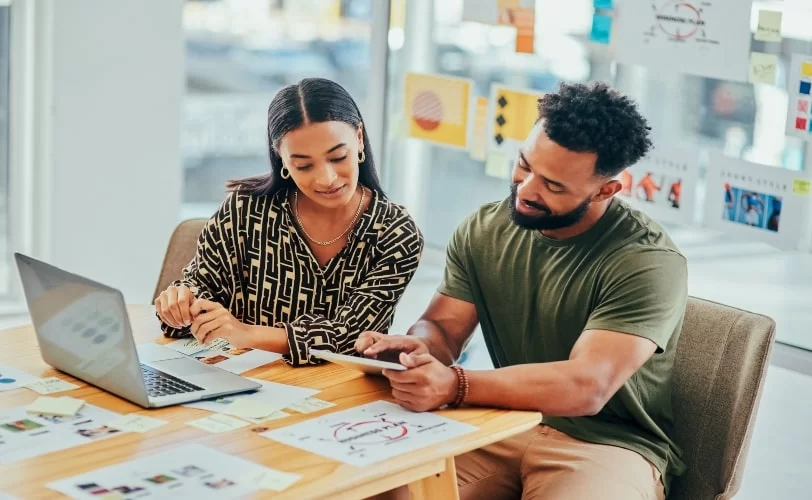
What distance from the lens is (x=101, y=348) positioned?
6.15ft

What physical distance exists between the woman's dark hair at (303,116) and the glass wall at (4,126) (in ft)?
4.77

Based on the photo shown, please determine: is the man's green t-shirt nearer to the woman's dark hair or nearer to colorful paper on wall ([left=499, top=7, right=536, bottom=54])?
the woman's dark hair

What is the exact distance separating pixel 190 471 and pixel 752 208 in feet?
5.66

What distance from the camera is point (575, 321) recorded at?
218 centimetres

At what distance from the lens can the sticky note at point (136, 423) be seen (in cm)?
176

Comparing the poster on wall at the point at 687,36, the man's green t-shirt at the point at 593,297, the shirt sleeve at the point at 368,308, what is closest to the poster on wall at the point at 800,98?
the poster on wall at the point at 687,36

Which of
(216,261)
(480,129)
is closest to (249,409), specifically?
(216,261)

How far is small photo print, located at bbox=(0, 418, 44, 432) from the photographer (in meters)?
1.74

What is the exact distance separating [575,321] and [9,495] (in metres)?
1.10

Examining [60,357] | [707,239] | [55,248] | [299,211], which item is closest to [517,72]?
[707,239]

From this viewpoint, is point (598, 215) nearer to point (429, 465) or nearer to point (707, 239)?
point (429, 465)

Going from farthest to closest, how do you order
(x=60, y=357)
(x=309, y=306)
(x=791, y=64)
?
1. (x=791, y=64)
2. (x=309, y=306)
3. (x=60, y=357)

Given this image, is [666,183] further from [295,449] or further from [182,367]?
[295,449]

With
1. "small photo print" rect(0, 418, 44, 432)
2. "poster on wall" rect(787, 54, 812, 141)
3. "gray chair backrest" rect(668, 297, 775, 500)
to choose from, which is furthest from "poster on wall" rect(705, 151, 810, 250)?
"small photo print" rect(0, 418, 44, 432)
